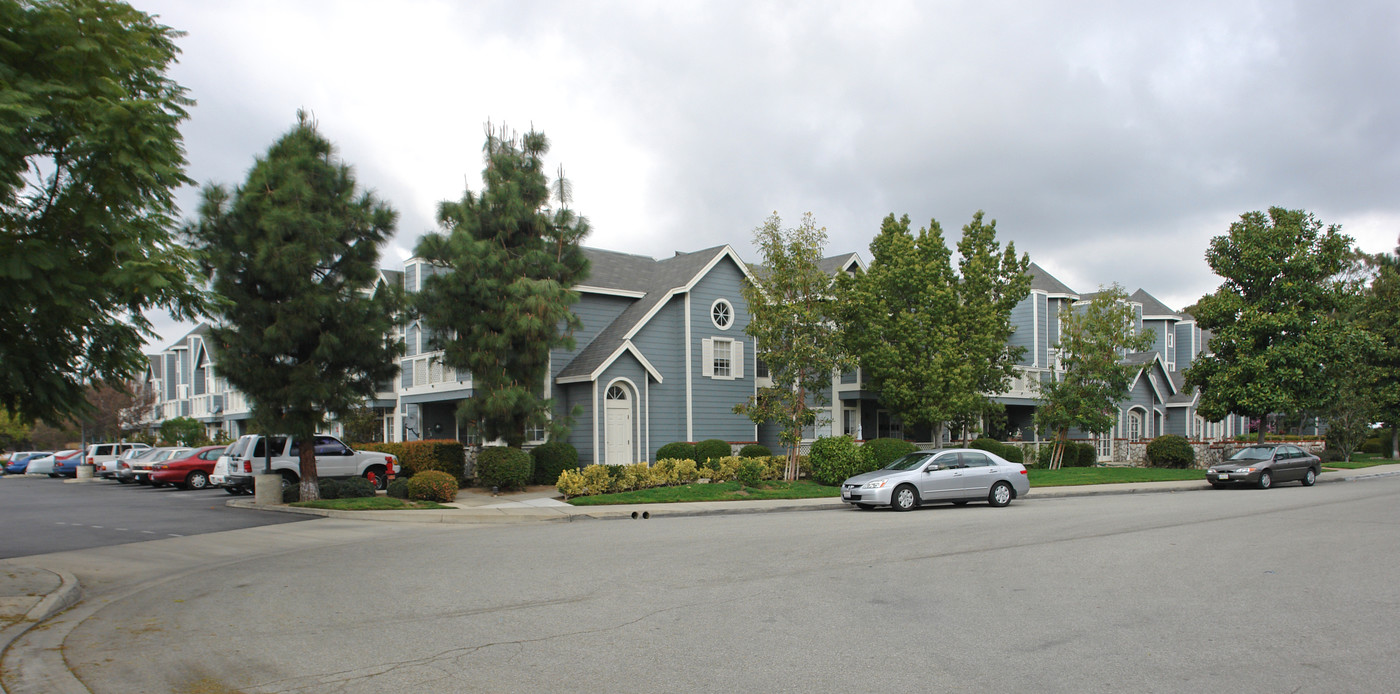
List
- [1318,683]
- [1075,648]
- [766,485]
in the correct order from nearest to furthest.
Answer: [1318,683] < [1075,648] < [766,485]

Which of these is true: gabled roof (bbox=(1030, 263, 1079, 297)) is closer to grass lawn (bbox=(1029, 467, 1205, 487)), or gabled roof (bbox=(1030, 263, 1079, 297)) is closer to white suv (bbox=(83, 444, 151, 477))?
grass lawn (bbox=(1029, 467, 1205, 487))

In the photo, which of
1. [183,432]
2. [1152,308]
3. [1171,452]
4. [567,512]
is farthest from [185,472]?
[1152,308]

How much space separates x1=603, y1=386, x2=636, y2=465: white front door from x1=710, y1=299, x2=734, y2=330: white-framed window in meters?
4.39

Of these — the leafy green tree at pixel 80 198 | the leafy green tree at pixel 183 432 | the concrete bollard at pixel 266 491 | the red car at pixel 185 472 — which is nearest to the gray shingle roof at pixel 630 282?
the concrete bollard at pixel 266 491

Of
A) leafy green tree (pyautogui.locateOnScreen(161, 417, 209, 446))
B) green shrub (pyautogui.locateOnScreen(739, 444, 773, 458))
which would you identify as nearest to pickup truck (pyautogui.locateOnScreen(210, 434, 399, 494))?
green shrub (pyautogui.locateOnScreen(739, 444, 773, 458))

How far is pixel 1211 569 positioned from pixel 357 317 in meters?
17.6

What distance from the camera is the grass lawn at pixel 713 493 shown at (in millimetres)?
20688

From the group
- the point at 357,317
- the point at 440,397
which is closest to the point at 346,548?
the point at 357,317

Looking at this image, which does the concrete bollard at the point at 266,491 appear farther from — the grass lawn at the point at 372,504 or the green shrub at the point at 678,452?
the green shrub at the point at 678,452

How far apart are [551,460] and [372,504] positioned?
6.17 meters

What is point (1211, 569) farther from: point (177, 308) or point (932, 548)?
point (177, 308)

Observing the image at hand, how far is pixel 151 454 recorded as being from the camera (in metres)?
33.9

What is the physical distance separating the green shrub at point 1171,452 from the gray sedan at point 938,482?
64.2ft

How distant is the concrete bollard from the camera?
70.7ft
